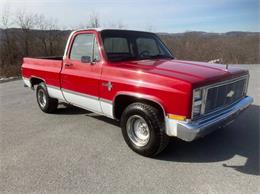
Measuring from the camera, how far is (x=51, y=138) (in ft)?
16.0

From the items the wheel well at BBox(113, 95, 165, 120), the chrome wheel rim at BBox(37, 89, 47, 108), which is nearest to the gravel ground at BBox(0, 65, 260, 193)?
the wheel well at BBox(113, 95, 165, 120)

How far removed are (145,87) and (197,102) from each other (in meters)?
0.76

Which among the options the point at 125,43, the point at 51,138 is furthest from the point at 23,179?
the point at 125,43

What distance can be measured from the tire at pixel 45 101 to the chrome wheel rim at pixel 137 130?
9.37 feet

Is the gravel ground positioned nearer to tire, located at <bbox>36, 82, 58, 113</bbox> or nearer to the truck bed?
tire, located at <bbox>36, 82, 58, 113</bbox>

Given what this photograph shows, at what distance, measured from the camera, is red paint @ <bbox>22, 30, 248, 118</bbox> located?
3.44 m

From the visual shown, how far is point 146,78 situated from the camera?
378cm

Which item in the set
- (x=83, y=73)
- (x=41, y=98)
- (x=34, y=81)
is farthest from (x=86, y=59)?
(x=34, y=81)

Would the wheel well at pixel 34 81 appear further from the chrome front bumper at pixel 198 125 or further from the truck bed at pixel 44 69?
the chrome front bumper at pixel 198 125

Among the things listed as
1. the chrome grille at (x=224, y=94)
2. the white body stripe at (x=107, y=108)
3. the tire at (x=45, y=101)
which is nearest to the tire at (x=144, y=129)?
the white body stripe at (x=107, y=108)

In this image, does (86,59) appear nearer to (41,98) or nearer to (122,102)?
(122,102)

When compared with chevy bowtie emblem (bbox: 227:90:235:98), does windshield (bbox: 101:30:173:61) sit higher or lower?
higher

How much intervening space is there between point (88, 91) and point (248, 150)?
287cm

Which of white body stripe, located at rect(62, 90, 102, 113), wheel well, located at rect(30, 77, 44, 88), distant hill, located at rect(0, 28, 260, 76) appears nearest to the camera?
white body stripe, located at rect(62, 90, 102, 113)
